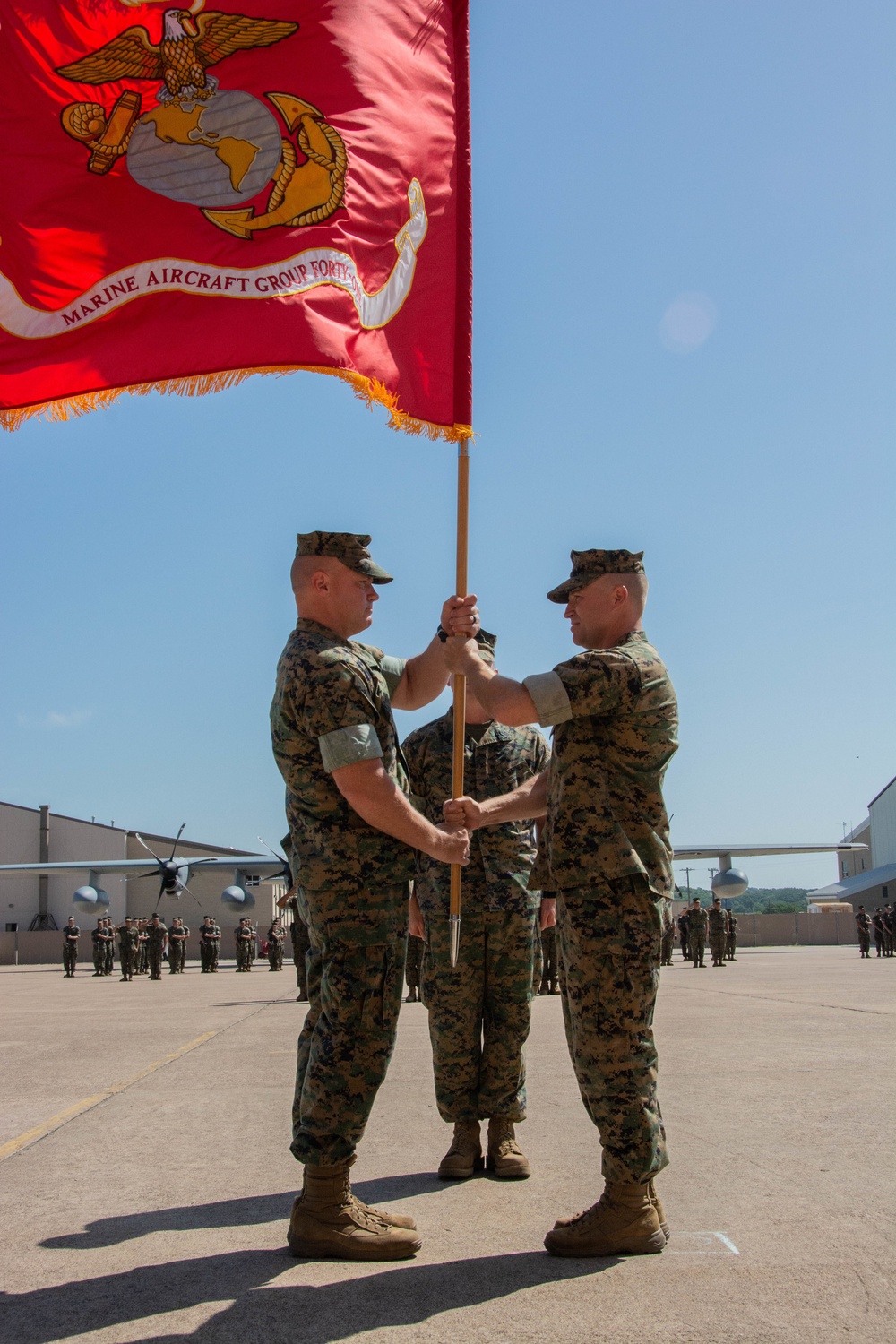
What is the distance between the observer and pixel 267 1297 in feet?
8.45

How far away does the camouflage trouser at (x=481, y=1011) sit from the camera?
162 inches

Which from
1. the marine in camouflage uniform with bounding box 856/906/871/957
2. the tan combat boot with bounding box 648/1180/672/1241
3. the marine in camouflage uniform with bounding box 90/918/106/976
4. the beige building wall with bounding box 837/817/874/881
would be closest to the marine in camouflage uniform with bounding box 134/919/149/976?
the marine in camouflage uniform with bounding box 90/918/106/976

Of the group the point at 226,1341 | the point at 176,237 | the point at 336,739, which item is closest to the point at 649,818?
the point at 336,739

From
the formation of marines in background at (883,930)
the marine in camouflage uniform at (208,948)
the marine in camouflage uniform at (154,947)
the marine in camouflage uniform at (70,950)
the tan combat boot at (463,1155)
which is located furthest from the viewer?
the marine in camouflage uniform at (208,948)

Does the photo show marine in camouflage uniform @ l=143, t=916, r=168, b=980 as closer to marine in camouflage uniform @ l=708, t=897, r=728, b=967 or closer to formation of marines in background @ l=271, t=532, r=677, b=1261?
marine in camouflage uniform @ l=708, t=897, r=728, b=967

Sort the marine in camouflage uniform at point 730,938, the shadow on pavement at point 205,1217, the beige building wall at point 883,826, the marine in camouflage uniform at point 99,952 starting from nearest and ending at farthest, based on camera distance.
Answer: the shadow on pavement at point 205,1217, the marine in camouflage uniform at point 730,938, the marine in camouflage uniform at point 99,952, the beige building wall at point 883,826

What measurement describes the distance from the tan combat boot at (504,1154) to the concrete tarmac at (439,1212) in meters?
0.07

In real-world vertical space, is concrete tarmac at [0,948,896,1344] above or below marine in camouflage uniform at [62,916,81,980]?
above

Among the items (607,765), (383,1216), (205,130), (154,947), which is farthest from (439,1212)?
(154,947)

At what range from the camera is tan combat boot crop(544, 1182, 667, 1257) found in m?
2.89

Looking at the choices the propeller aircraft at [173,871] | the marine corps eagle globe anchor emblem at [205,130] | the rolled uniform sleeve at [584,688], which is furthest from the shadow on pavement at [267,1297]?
the propeller aircraft at [173,871]

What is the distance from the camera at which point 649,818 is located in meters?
3.35

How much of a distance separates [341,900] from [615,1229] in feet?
3.83

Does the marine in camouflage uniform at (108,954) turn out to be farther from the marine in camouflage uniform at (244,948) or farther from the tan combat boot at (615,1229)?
the tan combat boot at (615,1229)
